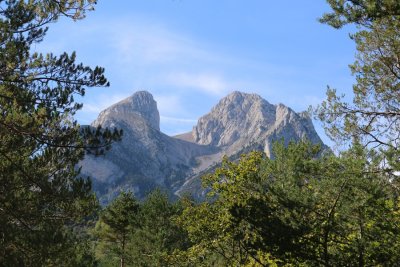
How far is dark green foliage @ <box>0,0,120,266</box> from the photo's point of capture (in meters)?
11.5

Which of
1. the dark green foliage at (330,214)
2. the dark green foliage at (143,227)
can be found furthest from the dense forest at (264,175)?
the dark green foliage at (143,227)

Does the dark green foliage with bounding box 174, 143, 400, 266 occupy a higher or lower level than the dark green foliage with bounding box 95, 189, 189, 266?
higher

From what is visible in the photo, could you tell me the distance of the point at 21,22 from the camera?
12.7 meters

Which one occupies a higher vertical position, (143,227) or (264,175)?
(264,175)

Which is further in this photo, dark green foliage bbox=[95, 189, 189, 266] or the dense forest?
dark green foliage bbox=[95, 189, 189, 266]

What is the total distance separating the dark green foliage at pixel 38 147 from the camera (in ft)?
37.8

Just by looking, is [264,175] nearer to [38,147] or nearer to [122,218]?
[38,147]

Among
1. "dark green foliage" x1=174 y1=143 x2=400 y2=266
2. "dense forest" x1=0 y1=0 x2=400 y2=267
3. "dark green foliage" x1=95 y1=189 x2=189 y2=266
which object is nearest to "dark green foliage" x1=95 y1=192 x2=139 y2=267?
"dark green foliage" x1=95 y1=189 x2=189 y2=266

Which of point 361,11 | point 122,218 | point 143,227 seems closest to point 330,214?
point 361,11

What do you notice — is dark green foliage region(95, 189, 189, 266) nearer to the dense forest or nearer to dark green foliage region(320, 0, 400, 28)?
the dense forest

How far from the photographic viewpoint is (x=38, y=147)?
12.7 metres

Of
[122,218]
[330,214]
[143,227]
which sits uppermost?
[330,214]

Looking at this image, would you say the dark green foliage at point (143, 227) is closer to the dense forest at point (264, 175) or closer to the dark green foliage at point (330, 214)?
the dense forest at point (264, 175)

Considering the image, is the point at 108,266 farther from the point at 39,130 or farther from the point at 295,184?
the point at 295,184
